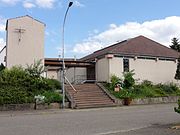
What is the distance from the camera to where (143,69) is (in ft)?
137

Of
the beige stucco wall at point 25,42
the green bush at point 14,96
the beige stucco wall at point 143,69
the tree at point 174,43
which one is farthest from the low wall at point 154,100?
the tree at point 174,43

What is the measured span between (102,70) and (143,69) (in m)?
4.78

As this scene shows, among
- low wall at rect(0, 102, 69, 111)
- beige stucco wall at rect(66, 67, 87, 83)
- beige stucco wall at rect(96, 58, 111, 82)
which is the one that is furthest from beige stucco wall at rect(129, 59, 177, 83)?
low wall at rect(0, 102, 69, 111)

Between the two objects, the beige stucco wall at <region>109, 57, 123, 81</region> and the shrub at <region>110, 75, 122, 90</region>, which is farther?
the beige stucco wall at <region>109, 57, 123, 81</region>

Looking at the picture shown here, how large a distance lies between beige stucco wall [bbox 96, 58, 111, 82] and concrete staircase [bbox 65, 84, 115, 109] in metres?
3.18

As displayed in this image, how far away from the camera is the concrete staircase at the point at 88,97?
31.3 meters

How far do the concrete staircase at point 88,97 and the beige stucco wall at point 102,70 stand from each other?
318 centimetres

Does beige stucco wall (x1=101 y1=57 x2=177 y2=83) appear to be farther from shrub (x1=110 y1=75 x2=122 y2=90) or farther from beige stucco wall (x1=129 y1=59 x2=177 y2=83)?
shrub (x1=110 y1=75 x2=122 y2=90)

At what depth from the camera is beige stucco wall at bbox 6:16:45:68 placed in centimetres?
3988

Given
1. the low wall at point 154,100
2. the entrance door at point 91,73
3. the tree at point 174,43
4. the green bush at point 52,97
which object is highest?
the tree at point 174,43

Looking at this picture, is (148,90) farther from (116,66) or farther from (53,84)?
(53,84)

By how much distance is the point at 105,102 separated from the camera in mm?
32531

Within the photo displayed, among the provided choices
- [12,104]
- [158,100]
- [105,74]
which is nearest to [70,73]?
[105,74]

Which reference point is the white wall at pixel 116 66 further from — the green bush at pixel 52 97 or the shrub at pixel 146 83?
the green bush at pixel 52 97
